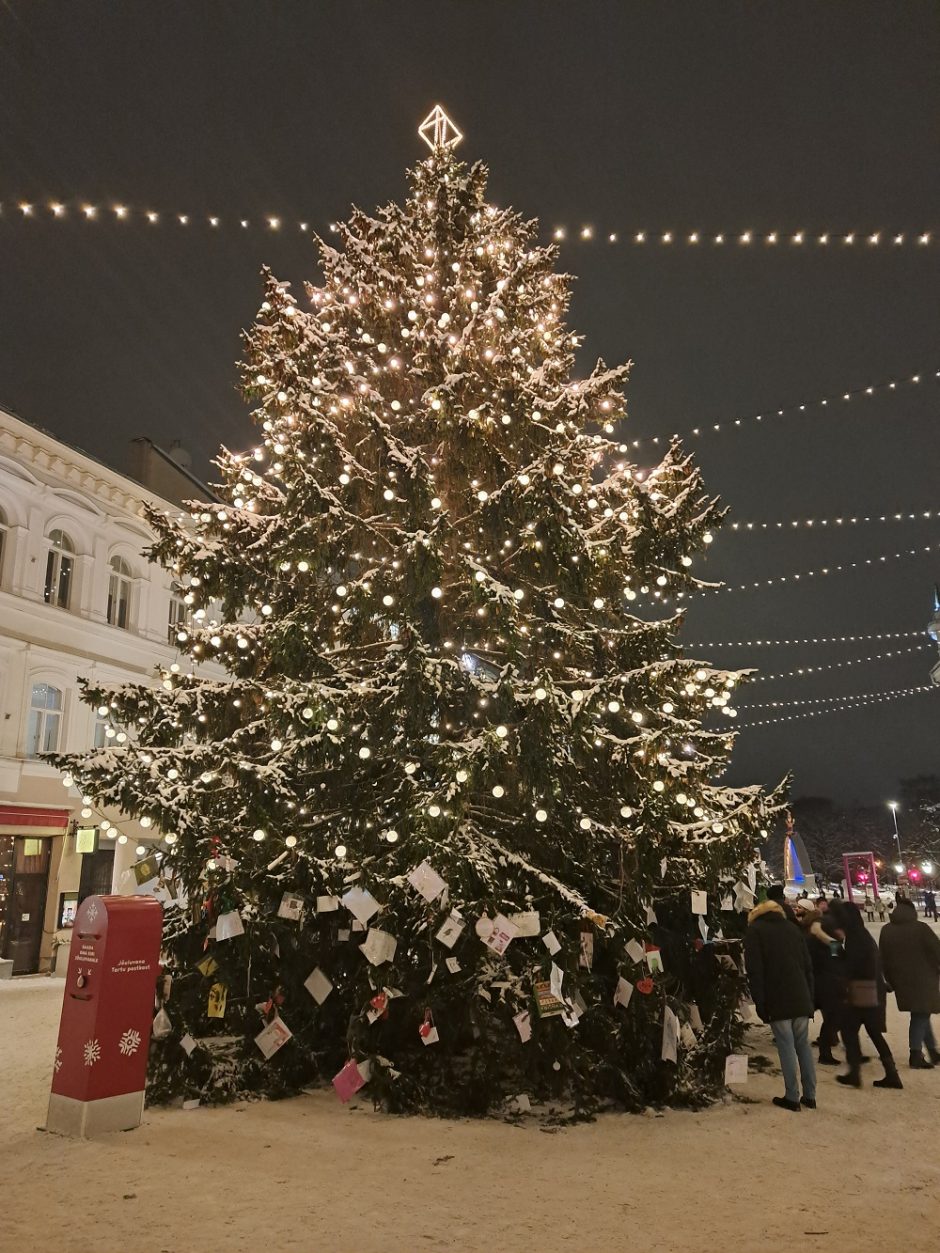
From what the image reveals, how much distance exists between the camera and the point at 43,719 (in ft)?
65.8

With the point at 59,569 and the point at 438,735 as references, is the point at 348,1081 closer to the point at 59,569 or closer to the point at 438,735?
the point at 438,735

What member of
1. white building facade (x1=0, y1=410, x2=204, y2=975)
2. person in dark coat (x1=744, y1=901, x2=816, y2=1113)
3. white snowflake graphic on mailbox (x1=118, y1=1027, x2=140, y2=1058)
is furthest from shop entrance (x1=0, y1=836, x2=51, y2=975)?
person in dark coat (x1=744, y1=901, x2=816, y2=1113)

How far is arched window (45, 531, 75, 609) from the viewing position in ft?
67.2

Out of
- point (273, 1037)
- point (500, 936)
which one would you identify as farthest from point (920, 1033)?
point (273, 1037)

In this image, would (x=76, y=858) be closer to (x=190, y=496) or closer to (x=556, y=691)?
(x=190, y=496)

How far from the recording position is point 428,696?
824 centimetres

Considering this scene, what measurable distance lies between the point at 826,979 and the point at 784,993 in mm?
2159

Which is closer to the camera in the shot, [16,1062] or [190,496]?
[16,1062]

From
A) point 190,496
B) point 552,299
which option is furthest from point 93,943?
point 190,496

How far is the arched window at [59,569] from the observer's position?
67.2 feet

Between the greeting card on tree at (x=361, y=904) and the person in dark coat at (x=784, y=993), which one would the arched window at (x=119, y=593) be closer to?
the greeting card on tree at (x=361, y=904)

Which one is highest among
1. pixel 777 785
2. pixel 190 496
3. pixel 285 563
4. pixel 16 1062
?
pixel 190 496

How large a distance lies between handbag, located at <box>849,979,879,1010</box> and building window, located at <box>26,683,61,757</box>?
56.6 ft

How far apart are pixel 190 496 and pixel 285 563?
20594 millimetres
